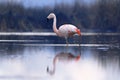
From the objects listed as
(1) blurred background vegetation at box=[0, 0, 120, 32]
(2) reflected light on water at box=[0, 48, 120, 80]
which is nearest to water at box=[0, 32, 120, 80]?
(2) reflected light on water at box=[0, 48, 120, 80]

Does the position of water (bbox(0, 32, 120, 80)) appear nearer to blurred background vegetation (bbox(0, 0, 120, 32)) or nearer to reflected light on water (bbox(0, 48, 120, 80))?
reflected light on water (bbox(0, 48, 120, 80))

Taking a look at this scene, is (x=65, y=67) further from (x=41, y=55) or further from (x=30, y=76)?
(x=41, y=55)

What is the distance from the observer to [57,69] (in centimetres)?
970

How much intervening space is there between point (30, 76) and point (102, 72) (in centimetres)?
143

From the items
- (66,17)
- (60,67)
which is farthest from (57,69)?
(66,17)

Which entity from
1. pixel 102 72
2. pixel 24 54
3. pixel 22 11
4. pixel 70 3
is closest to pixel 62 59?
pixel 24 54

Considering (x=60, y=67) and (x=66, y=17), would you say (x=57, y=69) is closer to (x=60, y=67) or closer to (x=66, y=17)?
(x=60, y=67)

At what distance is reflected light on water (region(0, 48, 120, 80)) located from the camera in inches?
335

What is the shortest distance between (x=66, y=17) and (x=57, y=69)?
24250 millimetres

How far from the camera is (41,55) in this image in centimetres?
1273

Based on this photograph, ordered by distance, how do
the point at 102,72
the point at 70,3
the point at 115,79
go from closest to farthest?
1. the point at 115,79
2. the point at 102,72
3. the point at 70,3

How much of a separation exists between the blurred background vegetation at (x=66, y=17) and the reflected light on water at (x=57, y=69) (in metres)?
19.5

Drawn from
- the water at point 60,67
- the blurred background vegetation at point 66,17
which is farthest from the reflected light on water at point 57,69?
the blurred background vegetation at point 66,17

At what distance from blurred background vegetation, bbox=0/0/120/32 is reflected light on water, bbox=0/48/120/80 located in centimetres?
1948
